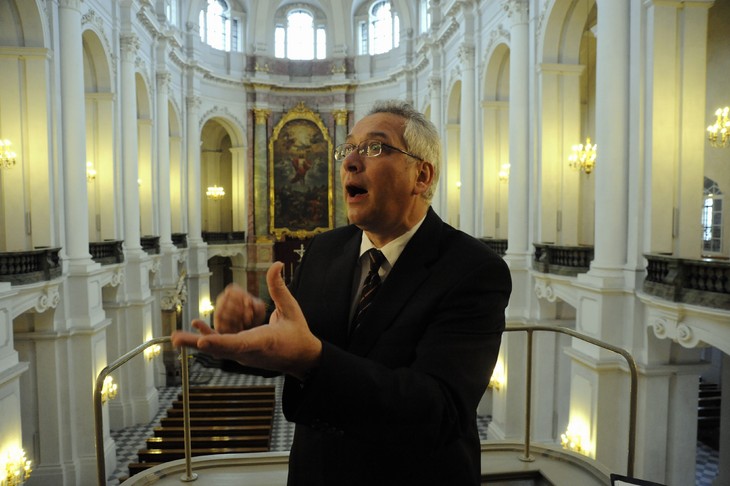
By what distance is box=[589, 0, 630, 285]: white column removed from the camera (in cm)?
957

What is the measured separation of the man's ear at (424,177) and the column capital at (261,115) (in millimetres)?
27768

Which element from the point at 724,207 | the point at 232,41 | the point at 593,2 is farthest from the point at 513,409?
the point at 232,41

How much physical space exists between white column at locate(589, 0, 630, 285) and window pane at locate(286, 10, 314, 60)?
22.6 metres

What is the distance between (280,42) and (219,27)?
11.1ft

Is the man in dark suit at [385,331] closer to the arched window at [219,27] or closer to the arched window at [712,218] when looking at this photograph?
the arched window at [712,218]

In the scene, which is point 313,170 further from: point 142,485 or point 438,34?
point 142,485

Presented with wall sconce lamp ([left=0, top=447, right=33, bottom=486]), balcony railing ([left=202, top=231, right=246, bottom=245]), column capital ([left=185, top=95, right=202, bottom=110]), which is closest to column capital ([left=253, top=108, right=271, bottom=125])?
column capital ([left=185, top=95, right=202, bottom=110])

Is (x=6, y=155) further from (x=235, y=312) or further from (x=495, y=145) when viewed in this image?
(x=495, y=145)

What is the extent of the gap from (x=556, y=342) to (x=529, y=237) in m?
2.60

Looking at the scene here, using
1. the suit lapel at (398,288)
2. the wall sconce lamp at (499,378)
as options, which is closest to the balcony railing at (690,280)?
the wall sconce lamp at (499,378)

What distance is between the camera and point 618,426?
9836 millimetres

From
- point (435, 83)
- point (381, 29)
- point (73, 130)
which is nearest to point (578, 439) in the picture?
point (73, 130)

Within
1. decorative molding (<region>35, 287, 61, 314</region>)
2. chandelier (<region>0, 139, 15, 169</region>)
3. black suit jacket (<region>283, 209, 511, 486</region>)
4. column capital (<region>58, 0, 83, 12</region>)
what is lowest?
decorative molding (<region>35, 287, 61, 314</region>)

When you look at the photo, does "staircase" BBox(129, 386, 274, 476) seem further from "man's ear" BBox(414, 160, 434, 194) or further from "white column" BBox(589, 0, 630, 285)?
"man's ear" BBox(414, 160, 434, 194)
